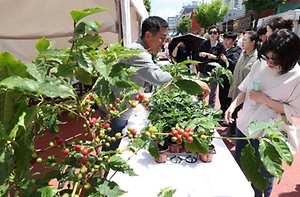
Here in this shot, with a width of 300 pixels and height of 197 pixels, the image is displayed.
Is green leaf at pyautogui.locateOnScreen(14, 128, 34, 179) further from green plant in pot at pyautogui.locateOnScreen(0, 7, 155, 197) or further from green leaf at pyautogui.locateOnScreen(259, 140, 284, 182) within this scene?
green leaf at pyautogui.locateOnScreen(259, 140, 284, 182)

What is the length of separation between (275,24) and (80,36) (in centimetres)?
286

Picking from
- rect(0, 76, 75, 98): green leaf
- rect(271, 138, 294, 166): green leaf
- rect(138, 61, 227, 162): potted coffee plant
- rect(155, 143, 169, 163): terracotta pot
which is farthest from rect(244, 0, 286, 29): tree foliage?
rect(0, 76, 75, 98): green leaf

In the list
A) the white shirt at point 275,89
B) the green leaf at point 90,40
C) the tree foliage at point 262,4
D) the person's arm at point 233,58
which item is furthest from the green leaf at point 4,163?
the tree foliage at point 262,4

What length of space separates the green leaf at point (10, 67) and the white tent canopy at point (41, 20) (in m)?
1.79

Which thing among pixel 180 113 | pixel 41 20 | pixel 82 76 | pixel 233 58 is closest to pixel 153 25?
pixel 180 113

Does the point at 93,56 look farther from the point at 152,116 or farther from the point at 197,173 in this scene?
the point at 152,116

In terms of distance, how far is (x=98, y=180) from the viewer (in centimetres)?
67

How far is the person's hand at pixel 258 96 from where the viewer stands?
5.39 feet

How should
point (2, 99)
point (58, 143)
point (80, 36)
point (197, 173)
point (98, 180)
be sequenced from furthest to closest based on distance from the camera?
1. point (197, 173)
2. point (58, 143)
3. point (98, 180)
4. point (80, 36)
5. point (2, 99)

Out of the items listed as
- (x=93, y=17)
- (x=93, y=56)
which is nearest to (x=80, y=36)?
(x=93, y=56)

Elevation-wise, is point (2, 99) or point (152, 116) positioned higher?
point (2, 99)

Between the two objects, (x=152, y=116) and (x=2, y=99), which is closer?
(x=2, y=99)

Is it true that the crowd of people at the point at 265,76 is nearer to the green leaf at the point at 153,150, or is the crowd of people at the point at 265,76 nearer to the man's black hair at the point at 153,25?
the man's black hair at the point at 153,25

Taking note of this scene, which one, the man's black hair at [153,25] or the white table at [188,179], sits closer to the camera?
the white table at [188,179]
